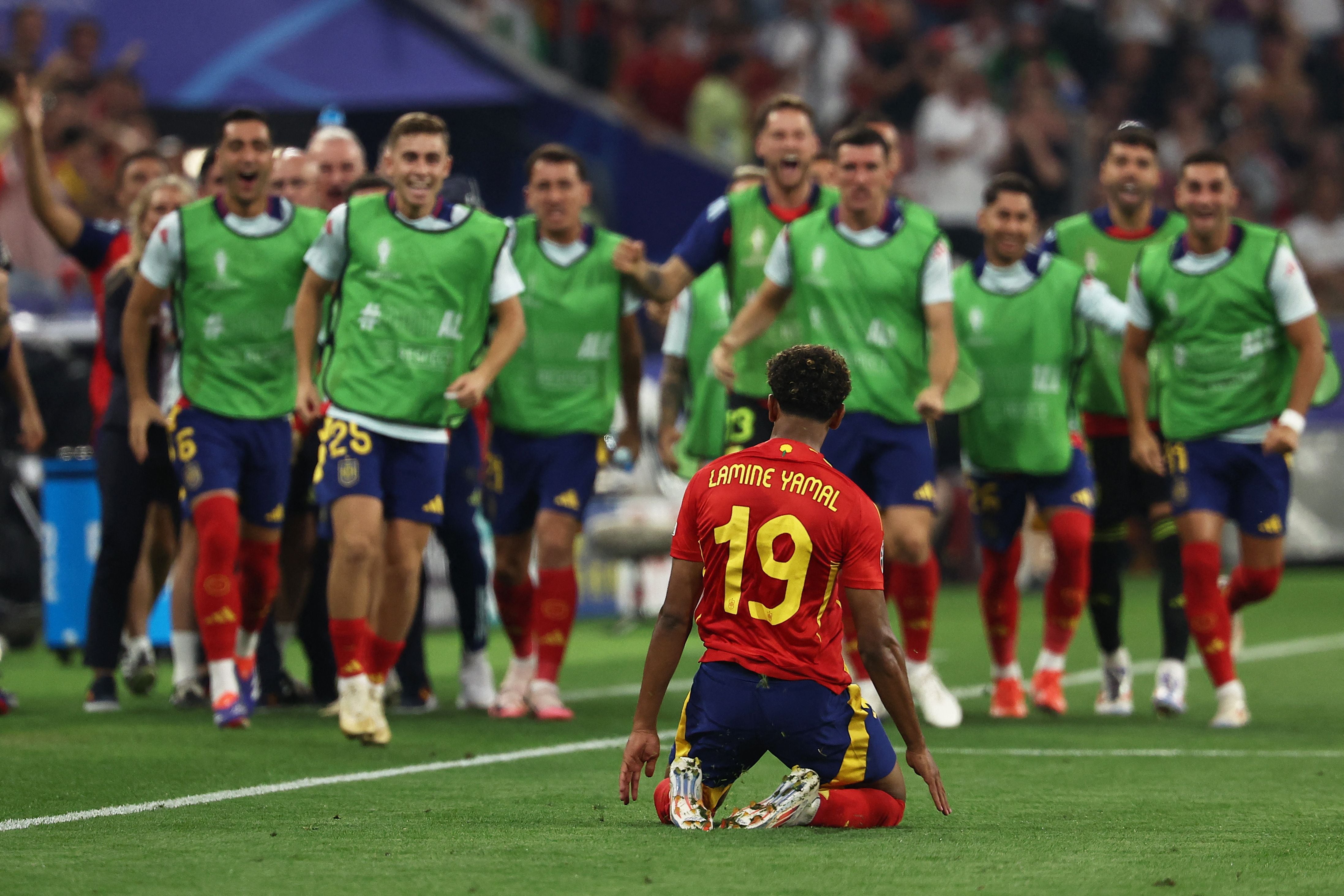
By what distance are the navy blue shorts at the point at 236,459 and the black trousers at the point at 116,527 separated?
14.4 inches

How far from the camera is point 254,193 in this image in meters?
8.68

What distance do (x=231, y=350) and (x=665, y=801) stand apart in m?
3.74

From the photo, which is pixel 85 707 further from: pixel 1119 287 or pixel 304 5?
pixel 304 5

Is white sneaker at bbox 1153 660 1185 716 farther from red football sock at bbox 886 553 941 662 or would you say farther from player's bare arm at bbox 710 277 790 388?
player's bare arm at bbox 710 277 790 388

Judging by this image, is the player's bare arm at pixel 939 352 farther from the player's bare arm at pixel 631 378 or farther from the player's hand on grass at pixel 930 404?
the player's bare arm at pixel 631 378

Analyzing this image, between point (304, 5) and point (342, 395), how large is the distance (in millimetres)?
9944

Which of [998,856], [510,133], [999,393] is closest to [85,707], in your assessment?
[999,393]

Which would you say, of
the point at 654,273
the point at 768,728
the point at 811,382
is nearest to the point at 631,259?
the point at 654,273

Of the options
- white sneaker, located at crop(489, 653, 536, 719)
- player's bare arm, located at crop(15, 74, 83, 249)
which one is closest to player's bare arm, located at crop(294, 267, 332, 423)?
player's bare arm, located at crop(15, 74, 83, 249)

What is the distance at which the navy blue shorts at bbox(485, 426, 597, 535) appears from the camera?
9227 millimetres

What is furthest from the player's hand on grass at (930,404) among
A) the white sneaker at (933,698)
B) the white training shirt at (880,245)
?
the white sneaker at (933,698)

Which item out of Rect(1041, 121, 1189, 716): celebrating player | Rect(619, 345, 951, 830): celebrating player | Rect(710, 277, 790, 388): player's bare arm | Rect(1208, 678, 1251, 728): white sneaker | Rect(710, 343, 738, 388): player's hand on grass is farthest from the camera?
Rect(1041, 121, 1189, 716): celebrating player

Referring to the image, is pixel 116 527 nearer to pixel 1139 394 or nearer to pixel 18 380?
pixel 18 380

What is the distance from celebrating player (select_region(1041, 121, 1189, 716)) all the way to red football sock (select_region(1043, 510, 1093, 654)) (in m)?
0.22
